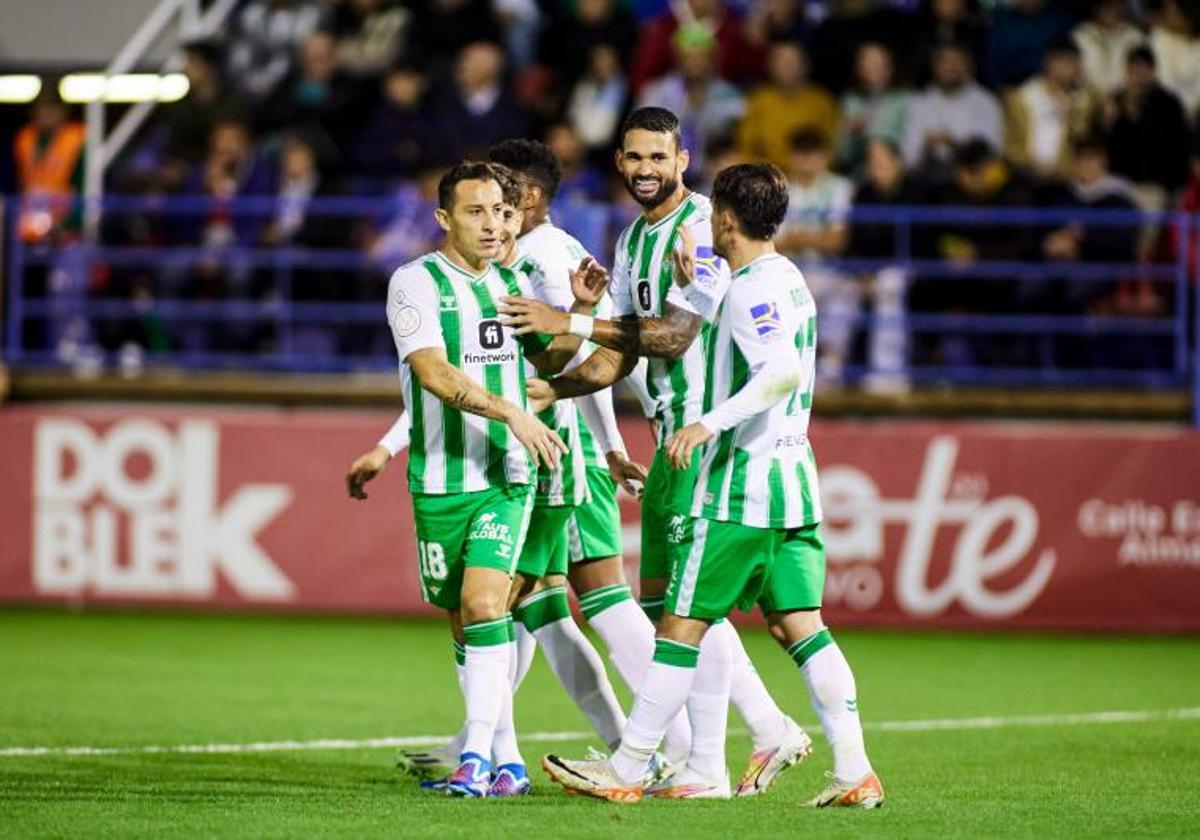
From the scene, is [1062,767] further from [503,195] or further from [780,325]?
[503,195]

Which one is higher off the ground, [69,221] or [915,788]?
[69,221]

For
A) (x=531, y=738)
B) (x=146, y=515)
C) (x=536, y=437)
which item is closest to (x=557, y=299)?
(x=536, y=437)

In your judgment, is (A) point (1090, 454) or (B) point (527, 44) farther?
(B) point (527, 44)

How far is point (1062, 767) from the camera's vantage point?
9.15 m

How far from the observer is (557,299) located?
28.5 feet

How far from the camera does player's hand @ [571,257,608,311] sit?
8.23 metres

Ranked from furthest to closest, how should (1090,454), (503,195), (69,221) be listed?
(69,221) → (1090,454) → (503,195)

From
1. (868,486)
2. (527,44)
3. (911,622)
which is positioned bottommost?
(911,622)

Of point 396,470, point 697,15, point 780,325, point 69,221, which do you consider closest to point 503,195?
point 780,325

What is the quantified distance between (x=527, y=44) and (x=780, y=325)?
11.5 metres

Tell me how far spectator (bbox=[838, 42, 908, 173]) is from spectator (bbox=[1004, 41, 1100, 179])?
2.80 ft

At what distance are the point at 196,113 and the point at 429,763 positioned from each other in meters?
10.4

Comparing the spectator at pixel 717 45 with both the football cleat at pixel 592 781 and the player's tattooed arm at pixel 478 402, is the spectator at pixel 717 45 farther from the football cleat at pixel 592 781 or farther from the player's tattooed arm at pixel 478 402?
the football cleat at pixel 592 781

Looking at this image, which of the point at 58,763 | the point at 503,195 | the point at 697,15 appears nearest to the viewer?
the point at 503,195
